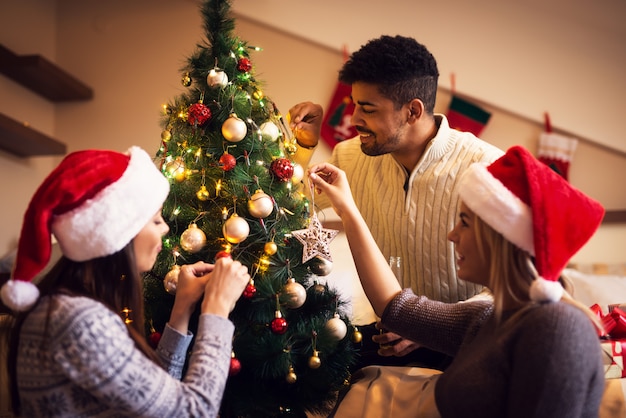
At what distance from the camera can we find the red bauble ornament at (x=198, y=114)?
1606mm

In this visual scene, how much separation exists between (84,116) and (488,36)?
2.22 meters

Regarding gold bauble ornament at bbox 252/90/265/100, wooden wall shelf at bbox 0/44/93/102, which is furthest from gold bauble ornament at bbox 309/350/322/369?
wooden wall shelf at bbox 0/44/93/102

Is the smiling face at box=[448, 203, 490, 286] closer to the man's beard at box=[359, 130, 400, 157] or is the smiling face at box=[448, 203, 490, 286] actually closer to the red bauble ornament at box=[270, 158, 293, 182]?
the red bauble ornament at box=[270, 158, 293, 182]

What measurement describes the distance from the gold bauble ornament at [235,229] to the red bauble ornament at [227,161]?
134 millimetres

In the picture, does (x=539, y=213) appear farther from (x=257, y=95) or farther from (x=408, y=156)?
(x=408, y=156)

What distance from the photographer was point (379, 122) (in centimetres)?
216

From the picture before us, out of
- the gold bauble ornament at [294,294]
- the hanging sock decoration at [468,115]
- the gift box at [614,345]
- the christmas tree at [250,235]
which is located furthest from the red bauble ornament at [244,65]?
the hanging sock decoration at [468,115]

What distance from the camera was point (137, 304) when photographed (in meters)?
1.38

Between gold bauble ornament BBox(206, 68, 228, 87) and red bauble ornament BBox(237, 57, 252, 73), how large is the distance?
7cm

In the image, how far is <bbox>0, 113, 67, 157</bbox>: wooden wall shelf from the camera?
2.86 metres

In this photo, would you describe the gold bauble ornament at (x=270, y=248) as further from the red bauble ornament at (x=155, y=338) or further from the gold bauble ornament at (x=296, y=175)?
the red bauble ornament at (x=155, y=338)

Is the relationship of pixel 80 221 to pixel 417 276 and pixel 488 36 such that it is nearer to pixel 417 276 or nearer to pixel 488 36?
pixel 417 276

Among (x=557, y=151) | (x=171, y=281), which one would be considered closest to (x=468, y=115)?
(x=557, y=151)

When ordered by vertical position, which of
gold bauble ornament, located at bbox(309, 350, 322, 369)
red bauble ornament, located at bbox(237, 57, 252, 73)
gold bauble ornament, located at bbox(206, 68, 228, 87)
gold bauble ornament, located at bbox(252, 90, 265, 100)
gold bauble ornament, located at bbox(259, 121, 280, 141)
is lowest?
gold bauble ornament, located at bbox(309, 350, 322, 369)
